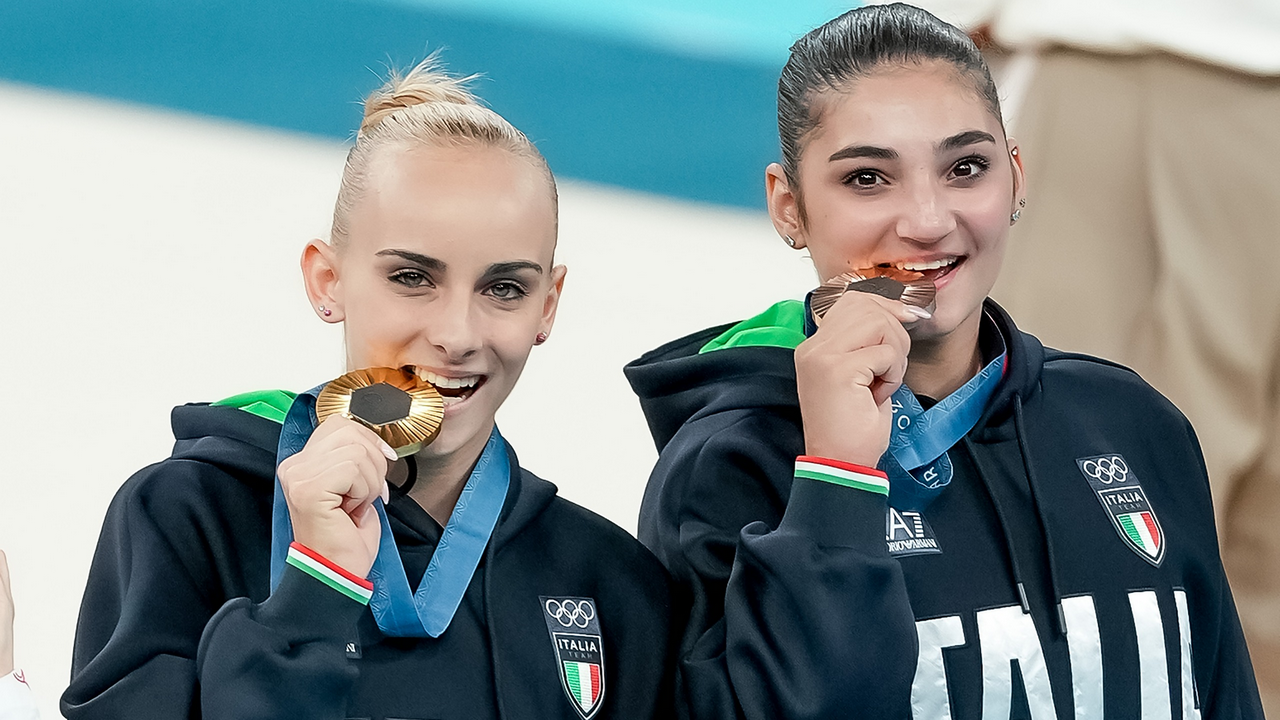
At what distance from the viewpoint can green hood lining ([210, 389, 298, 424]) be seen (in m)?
1.52

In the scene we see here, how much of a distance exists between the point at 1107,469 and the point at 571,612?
566 mm

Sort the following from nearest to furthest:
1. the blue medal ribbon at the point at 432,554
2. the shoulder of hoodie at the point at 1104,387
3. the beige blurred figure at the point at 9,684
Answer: the beige blurred figure at the point at 9,684
the blue medal ribbon at the point at 432,554
the shoulder of hoodie at the point at 1104,387

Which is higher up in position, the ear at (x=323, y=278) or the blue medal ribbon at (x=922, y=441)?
the ear at (x=323, y=278)

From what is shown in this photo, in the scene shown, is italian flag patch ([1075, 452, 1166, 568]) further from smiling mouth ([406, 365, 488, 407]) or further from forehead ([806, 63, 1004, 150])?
smiling mouth ([406, 365, 488, 407])

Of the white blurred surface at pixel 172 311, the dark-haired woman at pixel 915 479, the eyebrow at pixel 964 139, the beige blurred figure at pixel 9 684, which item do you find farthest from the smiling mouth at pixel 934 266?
the white blurred surface at pixel 172 311

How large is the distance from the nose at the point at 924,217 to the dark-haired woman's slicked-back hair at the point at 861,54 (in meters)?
0.13

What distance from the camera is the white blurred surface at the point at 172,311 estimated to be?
2.77 meters

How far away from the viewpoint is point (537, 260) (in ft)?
5.03

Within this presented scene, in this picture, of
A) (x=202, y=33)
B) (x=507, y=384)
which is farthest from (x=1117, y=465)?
(x=202, y=33)

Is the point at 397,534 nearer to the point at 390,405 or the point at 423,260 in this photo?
the point at 390,405

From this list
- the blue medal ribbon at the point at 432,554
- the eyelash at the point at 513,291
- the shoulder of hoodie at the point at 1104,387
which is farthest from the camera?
the shoulder of hoodie at the point at 1104,387

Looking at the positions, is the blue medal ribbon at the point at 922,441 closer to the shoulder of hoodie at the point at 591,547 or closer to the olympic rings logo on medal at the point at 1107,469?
the olympic rings logo on medal at the point at 1107,469

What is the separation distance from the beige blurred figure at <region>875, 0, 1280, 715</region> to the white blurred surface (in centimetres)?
107

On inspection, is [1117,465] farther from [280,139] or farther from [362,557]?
[280,139]
